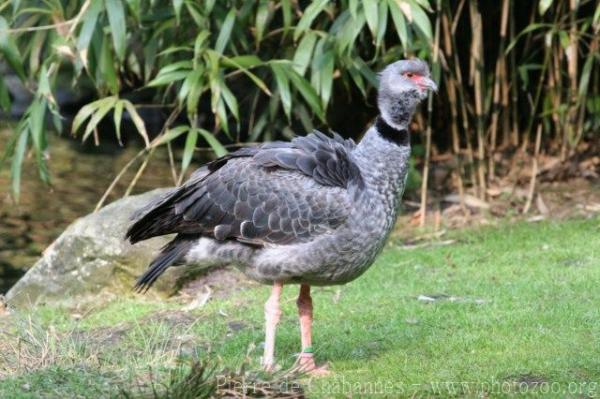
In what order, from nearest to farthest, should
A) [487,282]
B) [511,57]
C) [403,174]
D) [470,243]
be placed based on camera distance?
[403,174] → [487,282] → [470,243] → [511,57]

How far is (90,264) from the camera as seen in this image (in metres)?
7.07

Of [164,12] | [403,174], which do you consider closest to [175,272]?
[164,12]

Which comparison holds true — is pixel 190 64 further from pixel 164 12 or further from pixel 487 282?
pixel 487 282

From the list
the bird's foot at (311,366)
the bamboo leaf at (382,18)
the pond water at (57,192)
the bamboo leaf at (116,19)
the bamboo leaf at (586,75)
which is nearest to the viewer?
the bird's foot at (311,366)

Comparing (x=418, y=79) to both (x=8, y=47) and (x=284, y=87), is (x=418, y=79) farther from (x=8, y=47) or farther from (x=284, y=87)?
(x=8, y=47)

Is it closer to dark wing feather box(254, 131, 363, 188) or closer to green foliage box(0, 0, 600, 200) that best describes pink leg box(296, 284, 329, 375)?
dark wing feather box(254, 131, 363, 188)

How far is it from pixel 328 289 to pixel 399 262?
0.78m

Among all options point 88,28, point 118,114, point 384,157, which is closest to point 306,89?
point 118,114

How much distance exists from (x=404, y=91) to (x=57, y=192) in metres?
Answer: 5.88

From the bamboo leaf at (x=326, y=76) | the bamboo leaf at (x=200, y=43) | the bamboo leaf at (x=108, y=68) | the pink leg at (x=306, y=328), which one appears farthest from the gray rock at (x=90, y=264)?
the pink leg at (x=306, y=328)

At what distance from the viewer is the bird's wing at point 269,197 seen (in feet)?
15.8

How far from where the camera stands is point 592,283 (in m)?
6.08

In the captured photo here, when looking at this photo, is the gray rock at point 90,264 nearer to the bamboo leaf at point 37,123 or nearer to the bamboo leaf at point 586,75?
the bamboo leaf at point 37,123

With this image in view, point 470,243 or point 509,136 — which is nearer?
point 470,243
